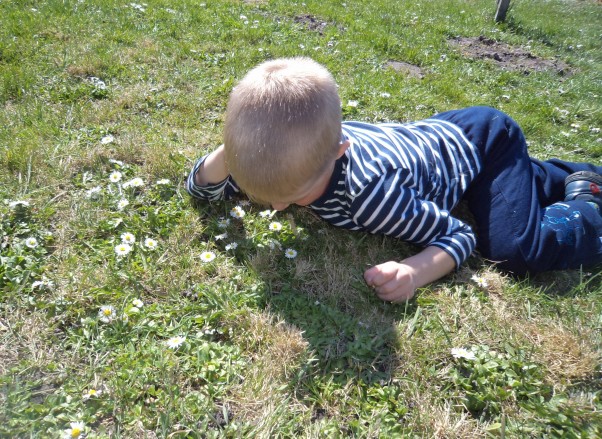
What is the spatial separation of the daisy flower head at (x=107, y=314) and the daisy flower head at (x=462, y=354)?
4.81ft

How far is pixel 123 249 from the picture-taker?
2.32 metres

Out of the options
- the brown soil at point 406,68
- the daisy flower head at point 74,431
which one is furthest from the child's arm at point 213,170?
the brown soil at point 406,68

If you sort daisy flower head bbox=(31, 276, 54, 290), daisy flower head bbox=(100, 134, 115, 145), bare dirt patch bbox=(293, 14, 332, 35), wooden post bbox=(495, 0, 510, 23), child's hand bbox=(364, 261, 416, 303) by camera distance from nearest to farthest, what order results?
1. daisy flower head bbox=(31, 276, 54, 290)
2. child's hand bbox=(364, 261, 416, 303)
3. daisy flower head bbox=(100, 134, 115, 145)
4. bare dirt patch bbox=(293, 14, 332, 35)
5. wooden post bbox=(495, 0, 510, 23)

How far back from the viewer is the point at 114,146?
3.10 m

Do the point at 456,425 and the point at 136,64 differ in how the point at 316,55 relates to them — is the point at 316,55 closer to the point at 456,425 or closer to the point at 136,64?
the point at 136,64

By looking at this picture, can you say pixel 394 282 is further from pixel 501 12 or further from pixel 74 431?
pixel 501 12

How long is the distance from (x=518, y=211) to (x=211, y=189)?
5.58ft

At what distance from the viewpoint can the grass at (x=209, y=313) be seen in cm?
172

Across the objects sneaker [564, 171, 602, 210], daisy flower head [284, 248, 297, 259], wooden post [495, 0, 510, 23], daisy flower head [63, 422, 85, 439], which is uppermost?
wooden post [495, 0, 510, 23]

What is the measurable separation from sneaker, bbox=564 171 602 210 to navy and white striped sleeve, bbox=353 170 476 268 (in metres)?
0.89

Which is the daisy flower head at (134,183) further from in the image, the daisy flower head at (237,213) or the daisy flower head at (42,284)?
the daisy flower head at (42,284)

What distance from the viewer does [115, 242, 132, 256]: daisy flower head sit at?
2295 millimetres

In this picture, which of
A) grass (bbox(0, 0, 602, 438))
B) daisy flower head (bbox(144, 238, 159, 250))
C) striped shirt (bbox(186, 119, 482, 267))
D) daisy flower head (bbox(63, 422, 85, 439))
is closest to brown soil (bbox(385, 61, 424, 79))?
grass (bbox(0, 0, 602, 438))

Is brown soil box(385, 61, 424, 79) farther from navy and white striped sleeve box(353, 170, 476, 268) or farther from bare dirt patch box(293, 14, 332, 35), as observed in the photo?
navy and white striped sleeve box(353, 170, 476, 268)
